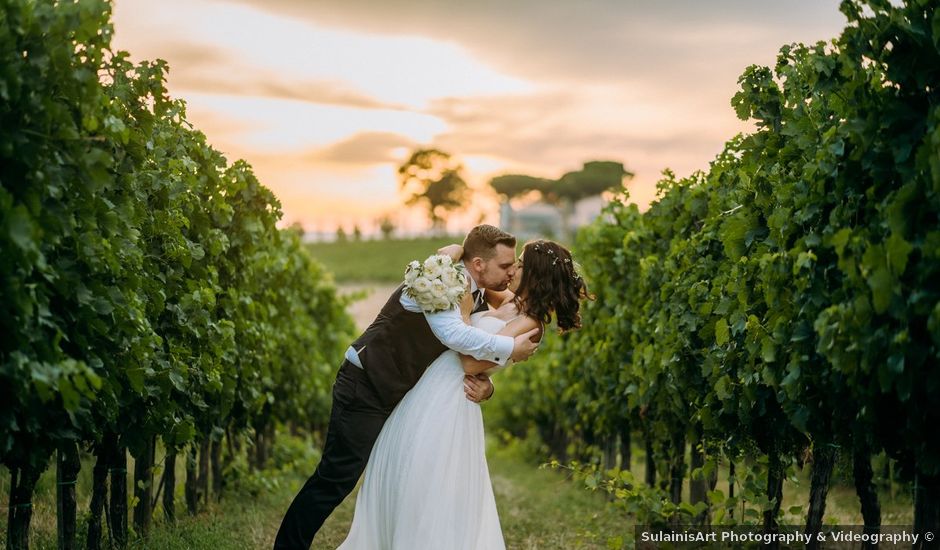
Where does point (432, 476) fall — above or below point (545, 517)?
above

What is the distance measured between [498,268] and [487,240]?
18 cm

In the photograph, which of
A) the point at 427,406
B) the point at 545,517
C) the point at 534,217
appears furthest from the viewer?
the point at 534,217

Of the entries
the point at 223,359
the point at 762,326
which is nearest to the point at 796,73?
the point at 762,326

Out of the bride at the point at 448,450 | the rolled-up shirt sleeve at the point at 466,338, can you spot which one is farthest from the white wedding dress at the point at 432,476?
the rolled-up shirt sleeve at the point at 466,338

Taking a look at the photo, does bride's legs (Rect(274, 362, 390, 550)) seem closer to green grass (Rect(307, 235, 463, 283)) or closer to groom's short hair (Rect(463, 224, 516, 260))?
groom's short hair (Rect(463, 224, 516, 260))

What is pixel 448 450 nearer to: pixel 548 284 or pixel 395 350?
pixel 395 350

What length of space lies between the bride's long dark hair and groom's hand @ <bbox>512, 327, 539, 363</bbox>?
0.13 m

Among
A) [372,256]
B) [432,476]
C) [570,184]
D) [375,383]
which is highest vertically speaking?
[570,184]

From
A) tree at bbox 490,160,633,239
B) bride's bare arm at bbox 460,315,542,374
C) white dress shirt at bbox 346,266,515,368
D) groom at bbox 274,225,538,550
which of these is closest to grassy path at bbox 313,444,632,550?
groom at bbox 274,225,538,550

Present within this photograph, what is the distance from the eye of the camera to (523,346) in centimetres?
534

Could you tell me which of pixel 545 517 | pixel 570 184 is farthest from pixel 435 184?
pixel 545 517

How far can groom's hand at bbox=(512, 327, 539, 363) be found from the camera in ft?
17.5

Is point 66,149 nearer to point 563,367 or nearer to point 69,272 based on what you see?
point 69,272

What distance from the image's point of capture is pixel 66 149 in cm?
411
